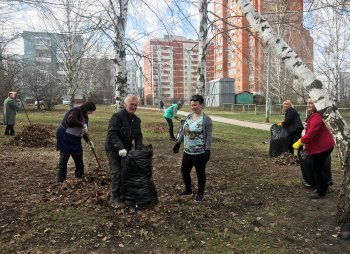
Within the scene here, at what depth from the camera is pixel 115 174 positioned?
4.74 metres

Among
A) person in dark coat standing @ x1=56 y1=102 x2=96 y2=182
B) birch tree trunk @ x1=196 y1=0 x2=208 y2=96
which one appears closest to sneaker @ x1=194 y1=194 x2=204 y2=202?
person in dark coat standing @ x1=56 y1=102 x2=96 y2=182

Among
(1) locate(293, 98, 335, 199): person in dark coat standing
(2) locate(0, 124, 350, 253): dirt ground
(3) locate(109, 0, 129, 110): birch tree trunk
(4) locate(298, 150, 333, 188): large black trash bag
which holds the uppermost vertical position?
(3) locate(109, 0, 129, 110): birch tree trunk

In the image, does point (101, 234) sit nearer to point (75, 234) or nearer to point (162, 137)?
point (75, 234)

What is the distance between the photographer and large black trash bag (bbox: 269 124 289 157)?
8719 mm

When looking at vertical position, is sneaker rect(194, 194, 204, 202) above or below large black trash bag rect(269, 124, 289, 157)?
below

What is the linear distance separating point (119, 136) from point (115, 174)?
536mm

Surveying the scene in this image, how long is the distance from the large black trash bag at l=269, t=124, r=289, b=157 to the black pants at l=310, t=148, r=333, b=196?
3.28 metres

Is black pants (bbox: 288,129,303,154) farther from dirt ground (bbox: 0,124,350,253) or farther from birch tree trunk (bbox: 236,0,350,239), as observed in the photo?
birch tree trunk (bbox: 236,0,350,239)

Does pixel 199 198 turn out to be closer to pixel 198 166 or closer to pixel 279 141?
pixel 198 166

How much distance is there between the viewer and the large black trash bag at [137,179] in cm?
457

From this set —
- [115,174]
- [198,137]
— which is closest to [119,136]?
[115,174]

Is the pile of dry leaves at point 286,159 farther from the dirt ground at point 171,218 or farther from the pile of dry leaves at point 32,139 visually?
the pile of dry leaves at point 32,139

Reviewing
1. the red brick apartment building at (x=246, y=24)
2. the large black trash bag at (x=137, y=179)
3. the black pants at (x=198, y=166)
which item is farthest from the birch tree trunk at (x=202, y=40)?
the large black trash bag at (x=137, y=179)

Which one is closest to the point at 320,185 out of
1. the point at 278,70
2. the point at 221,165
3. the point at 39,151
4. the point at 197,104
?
the point at 197,104
